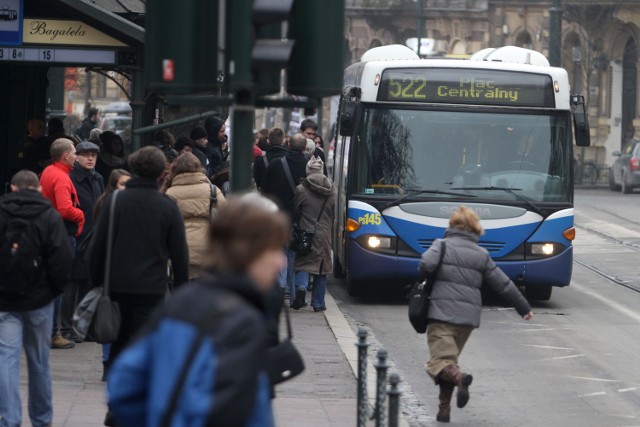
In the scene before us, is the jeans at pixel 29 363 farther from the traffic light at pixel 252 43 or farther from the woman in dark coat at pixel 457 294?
the traffic light at pixel 252 43

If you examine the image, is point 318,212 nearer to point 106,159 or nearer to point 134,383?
point 106,159

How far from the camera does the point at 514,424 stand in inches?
355

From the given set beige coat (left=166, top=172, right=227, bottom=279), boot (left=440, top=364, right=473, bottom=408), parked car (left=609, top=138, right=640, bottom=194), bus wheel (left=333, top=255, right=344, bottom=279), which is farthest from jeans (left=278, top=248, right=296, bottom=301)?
parked car (left=609, top=138, right=640, bottom=194)

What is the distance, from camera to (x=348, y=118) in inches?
585

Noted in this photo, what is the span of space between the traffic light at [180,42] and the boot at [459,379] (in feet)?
13.9

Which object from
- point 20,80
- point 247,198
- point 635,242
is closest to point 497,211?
point 20,80

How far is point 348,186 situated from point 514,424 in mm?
6588

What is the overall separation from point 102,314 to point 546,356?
19.0 ft

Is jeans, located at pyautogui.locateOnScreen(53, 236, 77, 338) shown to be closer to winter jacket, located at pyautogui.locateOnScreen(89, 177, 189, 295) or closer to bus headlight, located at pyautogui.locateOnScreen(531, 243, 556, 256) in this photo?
winter jacket, located at pyautogui.locateOnScreen(89, 177, 189, 295)

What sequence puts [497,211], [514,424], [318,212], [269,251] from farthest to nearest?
[497,211] < [318,212] < [514,424] < [269,251]

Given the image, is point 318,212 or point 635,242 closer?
point 318,212

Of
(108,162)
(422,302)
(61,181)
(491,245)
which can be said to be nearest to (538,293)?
(491,245)

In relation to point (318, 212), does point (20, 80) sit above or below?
above

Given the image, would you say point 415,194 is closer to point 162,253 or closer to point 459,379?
point 459,379
